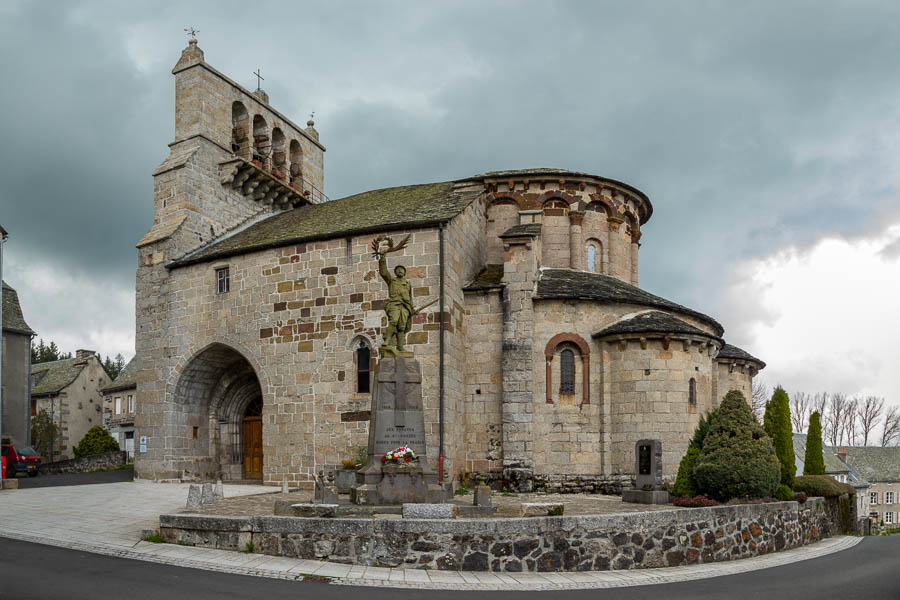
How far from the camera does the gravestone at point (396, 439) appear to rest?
46.4 feet

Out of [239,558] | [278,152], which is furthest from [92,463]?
[239,558]

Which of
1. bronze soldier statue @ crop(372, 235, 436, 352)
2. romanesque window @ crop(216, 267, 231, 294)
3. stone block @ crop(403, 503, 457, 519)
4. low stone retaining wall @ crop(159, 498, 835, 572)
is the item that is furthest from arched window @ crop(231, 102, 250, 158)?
stone block @ crop(403, 503, 457, 519)

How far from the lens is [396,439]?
1482cm

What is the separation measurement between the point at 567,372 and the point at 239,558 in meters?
13.4

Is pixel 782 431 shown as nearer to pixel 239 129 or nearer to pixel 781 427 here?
pixel 781 427

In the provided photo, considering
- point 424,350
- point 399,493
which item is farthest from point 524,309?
point 399,493

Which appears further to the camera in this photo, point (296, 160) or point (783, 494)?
point (296, 160)

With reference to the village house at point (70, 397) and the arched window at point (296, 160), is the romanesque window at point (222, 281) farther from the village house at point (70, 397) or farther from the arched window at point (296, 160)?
the village house at point (70, 397)

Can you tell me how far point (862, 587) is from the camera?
38.3 ft

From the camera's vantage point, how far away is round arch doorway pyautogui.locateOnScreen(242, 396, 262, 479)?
26.9 meters

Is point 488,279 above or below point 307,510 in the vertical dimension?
above

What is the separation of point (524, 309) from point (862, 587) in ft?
41.7

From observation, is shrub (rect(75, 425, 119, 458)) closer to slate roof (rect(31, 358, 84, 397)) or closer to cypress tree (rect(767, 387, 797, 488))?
slate roof (rect(31, 358, 84, 397))

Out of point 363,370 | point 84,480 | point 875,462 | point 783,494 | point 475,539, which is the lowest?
point 875,462
